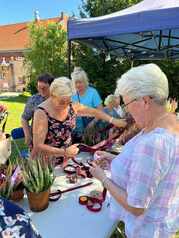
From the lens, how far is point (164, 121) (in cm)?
114

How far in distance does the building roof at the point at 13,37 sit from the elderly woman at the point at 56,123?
31.1 meters

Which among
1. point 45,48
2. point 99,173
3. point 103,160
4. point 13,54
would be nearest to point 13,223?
point 99,173

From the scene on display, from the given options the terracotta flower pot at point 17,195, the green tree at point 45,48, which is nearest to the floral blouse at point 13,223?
the terracotta flower pot at point 17,195

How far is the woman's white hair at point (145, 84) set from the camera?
1103 millimetres

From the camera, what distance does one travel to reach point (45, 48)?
15555mm

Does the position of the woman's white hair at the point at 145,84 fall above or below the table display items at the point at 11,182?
above

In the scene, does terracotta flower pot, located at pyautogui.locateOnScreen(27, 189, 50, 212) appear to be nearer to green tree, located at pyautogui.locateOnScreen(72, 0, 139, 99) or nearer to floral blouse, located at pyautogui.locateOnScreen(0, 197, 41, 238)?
floral blouse, located at pyautogui.locateOnScreen(0, 197, 41, 238)

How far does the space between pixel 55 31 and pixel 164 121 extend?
1568 cm

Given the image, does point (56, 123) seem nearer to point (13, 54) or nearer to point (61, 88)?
point (61, 88)

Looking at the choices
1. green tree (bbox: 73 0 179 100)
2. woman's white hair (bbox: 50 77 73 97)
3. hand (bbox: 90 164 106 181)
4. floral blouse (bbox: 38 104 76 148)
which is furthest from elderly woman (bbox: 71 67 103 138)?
green tree (bbox: 73 0 179 100)

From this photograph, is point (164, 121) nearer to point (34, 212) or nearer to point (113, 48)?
point (34, 212)

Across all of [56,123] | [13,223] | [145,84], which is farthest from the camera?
[56,123]

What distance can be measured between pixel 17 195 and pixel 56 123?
2.35ft

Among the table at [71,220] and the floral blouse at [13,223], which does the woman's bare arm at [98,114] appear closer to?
the table at [71,220]
